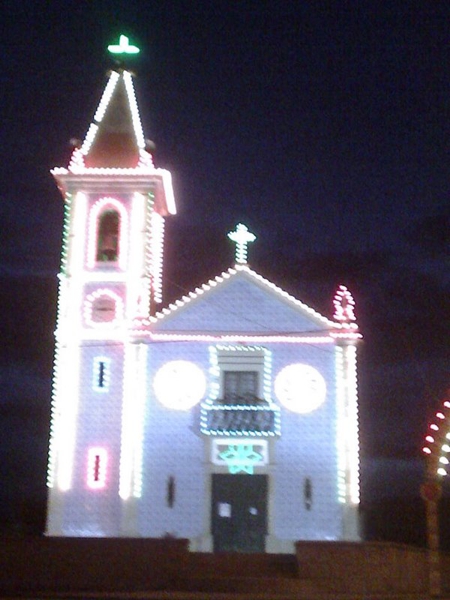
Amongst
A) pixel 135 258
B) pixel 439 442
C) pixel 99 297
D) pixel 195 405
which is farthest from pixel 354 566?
pixel 135 258

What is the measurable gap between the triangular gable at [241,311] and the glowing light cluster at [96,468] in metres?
4.72

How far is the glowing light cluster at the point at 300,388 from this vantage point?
3388 cm

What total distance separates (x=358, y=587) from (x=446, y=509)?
1358cm

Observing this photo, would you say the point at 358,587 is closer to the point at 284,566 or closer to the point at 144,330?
the point at 284,566

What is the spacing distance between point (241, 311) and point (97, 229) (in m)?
6.38

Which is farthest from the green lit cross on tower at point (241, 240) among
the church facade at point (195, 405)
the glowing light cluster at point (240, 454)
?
the glowing light cluster at point (240, 454)

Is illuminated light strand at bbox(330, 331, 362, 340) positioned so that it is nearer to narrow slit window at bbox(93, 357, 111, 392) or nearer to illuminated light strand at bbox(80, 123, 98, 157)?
narrow slit window at bbox(93, 357, 111, 392)

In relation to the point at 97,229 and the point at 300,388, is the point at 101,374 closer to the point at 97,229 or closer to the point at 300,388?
the point at 97,229

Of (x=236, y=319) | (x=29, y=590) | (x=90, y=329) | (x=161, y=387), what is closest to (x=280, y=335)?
(x=236, y=319)

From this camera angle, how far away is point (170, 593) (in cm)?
2430

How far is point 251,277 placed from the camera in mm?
35094

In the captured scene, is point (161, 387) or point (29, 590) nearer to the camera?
point (29, 590)

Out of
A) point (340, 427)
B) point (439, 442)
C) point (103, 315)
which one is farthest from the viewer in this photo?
point (103, 315)

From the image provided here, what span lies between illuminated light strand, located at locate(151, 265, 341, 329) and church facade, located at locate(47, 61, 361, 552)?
0.05 meters
